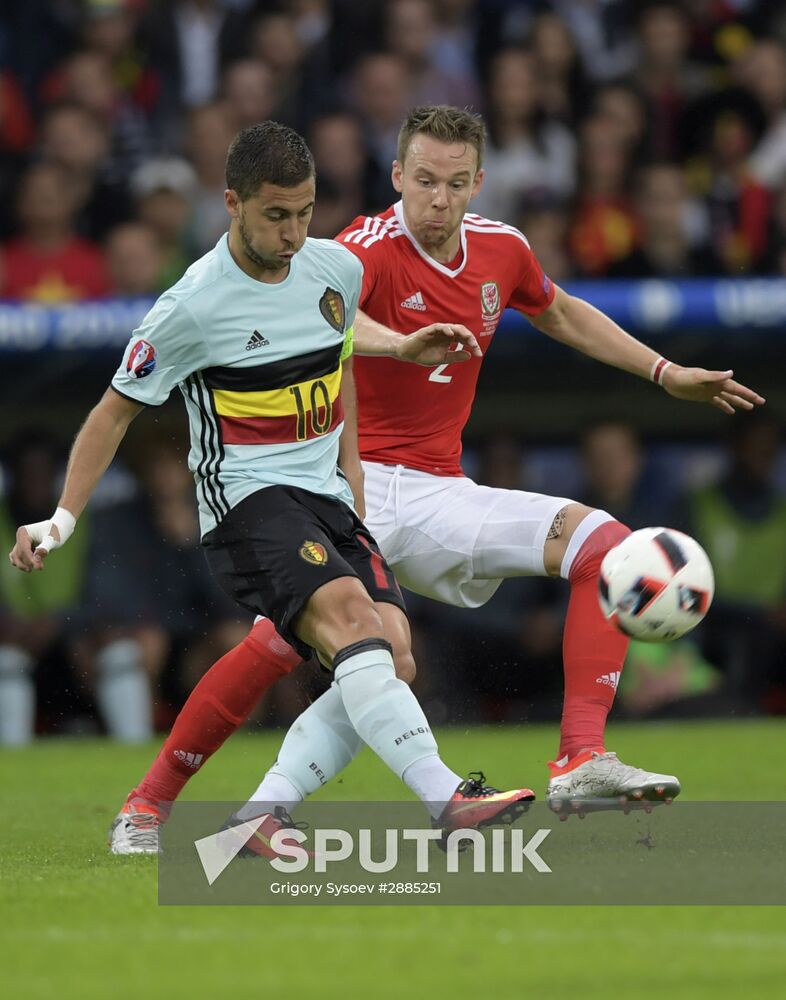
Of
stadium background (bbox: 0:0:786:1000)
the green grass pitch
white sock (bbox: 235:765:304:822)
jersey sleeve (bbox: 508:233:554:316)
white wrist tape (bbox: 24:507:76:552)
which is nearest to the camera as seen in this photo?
the green grass pitch

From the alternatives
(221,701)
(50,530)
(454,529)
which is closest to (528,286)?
(454,529)

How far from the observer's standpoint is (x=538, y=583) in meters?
11.2

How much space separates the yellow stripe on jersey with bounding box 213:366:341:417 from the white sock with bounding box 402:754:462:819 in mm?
1165

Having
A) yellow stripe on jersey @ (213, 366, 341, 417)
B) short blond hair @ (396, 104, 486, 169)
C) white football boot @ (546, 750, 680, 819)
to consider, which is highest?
short blond hair @ (396, 104, 486, 169)

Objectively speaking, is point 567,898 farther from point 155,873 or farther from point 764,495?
point 764,495

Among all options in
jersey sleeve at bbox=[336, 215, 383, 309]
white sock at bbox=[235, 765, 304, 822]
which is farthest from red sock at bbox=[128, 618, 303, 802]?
jersey sleeve at bbox=[336, 215, 383, 309]

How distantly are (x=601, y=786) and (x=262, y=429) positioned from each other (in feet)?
4.94

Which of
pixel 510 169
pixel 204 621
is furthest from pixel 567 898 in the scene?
pixel 510 169

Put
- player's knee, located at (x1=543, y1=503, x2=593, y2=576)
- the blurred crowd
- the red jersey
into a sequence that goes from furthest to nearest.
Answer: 1. the blurred crowd
2. the red jersey
3. player's knee, located at (x1=543, y1=503, x2=593, y2=576)

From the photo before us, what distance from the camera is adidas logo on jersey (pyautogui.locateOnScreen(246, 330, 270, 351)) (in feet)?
18.1

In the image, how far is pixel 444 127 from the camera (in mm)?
6180

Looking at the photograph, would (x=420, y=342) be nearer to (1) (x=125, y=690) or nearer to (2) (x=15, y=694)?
(1) (x=125, y=690)

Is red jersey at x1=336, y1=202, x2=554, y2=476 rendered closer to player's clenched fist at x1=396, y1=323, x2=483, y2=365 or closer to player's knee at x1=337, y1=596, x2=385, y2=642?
player's clenched fist at x1=396, y1=323, x2=483, y2=365

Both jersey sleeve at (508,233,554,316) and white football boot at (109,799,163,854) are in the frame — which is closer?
white football boot at (109,799,163,854)
